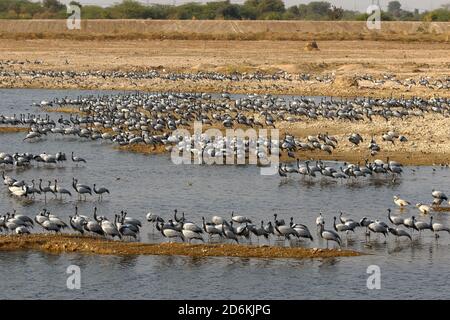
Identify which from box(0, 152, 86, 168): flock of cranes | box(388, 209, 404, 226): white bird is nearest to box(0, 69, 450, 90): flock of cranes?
box(0, 152, 86, 168): flock of cranes

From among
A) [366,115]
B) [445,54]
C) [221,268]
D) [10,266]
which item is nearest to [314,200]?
[221,268]

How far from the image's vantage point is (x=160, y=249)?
20.0 m

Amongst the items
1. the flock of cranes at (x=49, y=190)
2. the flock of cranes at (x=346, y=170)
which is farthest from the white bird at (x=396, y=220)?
the flock of cranes at (x=49, y=190)

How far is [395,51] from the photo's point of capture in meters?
77.2

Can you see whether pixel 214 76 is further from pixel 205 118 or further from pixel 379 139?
pixel 379 139

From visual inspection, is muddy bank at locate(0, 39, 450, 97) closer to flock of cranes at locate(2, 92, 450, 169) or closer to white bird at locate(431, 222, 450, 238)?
flock of cranes at locate(2, 92, 450, 169)

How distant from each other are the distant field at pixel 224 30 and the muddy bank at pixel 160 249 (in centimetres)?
6781

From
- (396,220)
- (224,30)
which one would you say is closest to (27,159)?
(396,220)

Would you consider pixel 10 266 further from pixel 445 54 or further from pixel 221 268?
pixel 445 54

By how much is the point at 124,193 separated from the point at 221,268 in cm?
782

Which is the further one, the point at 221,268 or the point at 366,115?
the point at 366,115

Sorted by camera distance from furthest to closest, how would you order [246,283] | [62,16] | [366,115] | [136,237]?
[62,16] < [366,115] < [136,237] < [246,283]

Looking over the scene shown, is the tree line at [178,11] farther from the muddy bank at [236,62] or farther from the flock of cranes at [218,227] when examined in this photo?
the flock of cranes at [218,227]

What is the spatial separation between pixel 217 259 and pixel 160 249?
133cm
